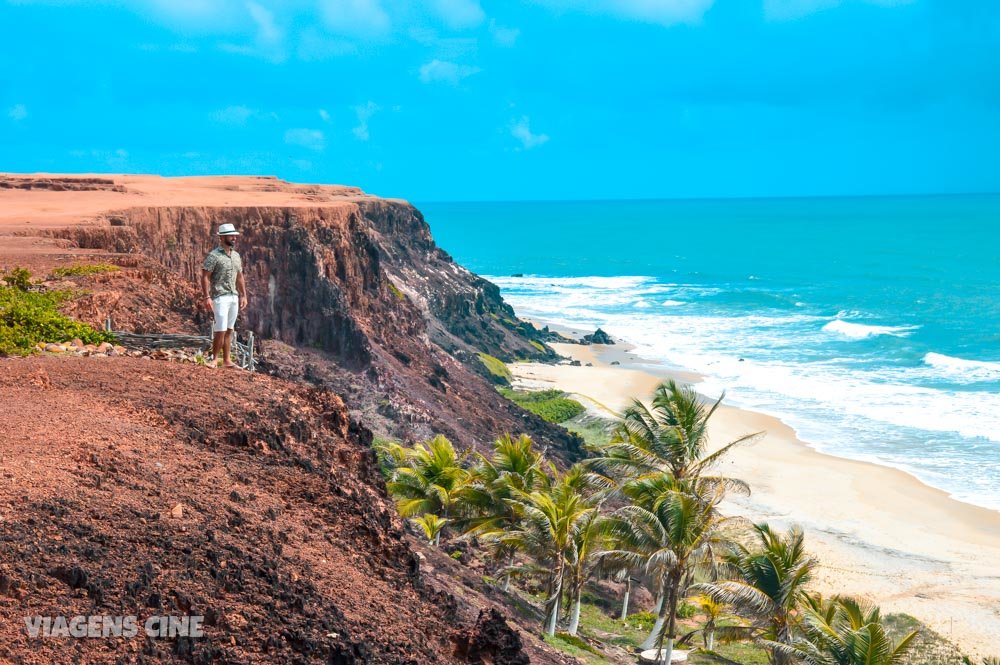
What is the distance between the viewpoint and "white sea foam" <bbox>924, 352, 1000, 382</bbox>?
2163 inches

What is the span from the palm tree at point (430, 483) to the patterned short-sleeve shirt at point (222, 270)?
36.5 feet

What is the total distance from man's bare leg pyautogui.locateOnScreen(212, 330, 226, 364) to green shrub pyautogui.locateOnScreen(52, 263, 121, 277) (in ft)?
21.7

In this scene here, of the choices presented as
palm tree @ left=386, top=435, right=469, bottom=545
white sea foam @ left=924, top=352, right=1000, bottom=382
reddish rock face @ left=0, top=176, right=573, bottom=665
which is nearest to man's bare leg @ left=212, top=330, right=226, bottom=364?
reddish rock face @ left=0, top=176, right=573, bottom=665

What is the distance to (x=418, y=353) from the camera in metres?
39.1

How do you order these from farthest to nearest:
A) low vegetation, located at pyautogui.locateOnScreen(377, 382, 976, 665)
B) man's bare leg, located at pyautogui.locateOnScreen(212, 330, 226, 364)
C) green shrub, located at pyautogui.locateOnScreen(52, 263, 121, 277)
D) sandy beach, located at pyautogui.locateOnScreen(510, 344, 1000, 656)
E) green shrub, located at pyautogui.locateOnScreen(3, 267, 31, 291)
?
1. sandy beach, located at pyautogui.locateOnScreen(510, 344, 1000, 656)
2. green shrub, located at pyautogui.locateOnScreen(52, 263, 121, 277)
3. low vegetation, located at pyautogui.locateOnScreen(377, 382, 976, 665)
4. green shrub, located at pyautogui.locateOnScreen(3, 267, 31, 291)
5. man's bare leg, located at pyautogui.locateOnScreen(212, 330, 226, 364)

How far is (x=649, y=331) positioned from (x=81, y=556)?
7137cm

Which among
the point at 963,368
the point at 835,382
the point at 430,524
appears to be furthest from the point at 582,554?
the point at 963,368

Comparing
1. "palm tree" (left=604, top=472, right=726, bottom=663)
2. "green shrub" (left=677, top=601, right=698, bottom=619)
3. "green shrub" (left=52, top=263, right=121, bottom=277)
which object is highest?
"green shrub" (left=52, top=263, right=121, bottom=277)

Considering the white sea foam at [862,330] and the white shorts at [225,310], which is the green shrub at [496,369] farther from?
the white shorts at [225,310]

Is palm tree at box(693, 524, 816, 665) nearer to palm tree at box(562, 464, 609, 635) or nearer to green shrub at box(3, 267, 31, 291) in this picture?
palm tree at box(562, 464, 609, 635)

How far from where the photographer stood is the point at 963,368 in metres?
57.4

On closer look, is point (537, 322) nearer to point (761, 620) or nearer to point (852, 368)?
point (852, 368)

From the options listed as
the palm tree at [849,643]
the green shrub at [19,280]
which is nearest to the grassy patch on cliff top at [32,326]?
the green shrub at [19,280]

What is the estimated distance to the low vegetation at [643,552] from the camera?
18094 mm
